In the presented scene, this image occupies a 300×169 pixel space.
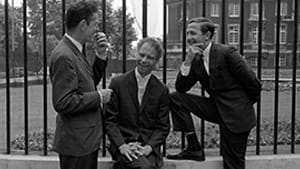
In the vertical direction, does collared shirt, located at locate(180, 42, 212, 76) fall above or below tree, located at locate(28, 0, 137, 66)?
below

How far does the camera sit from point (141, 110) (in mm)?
3512

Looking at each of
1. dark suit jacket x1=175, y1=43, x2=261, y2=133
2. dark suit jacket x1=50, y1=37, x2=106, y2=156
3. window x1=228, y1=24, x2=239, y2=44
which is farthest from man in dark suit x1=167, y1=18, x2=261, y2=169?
window x1=228, y1=24, x2=239, y2=44

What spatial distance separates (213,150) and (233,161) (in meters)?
0.77

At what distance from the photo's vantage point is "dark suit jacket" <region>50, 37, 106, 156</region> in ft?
9.20

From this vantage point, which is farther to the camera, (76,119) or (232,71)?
(232,71)

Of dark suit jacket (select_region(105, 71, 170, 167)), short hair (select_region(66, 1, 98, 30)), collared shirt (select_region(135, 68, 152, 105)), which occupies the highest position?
short hair (select_region(66, 1, 98, 30))

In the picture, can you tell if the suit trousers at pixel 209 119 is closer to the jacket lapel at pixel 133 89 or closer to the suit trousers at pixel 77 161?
the jacket lapel at pixel 133 89

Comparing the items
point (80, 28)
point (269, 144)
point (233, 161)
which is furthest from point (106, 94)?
point (269, 144)

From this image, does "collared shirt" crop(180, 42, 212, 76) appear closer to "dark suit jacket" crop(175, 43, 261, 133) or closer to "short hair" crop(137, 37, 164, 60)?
"dark suit jacket" crop(175, 43, 261, 133)

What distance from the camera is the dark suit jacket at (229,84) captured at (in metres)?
3.57

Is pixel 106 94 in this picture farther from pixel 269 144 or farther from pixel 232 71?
pixel 269 144

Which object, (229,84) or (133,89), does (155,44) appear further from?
(229,84)

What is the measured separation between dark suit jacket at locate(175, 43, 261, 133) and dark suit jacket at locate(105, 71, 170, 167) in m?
0.31

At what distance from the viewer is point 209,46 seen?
3.63 meters
